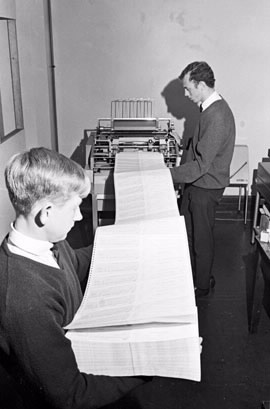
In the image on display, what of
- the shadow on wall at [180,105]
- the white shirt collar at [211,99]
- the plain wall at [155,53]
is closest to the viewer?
the white shirt collar at [211,99]

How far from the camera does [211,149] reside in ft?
7.80

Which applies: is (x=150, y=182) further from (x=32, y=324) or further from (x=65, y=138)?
(x=65, y=138)

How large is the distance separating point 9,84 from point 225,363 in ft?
6.59

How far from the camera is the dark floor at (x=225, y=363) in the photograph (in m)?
1.94

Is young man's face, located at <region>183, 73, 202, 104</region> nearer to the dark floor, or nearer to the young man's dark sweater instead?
the young man's dark sweater

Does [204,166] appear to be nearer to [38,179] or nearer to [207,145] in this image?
[207,145]

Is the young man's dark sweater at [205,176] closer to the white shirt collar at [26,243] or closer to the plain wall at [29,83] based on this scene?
the plain wall at [29,83]

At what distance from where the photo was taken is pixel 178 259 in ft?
3.89

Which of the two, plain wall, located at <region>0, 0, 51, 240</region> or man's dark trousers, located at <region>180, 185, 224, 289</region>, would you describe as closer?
plain wall, located at <region>0, 0, 51, 240</region>

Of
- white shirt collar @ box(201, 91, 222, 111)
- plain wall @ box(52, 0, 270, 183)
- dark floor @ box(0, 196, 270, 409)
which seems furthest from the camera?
plain wall @ box(52, 0, 270, 183)

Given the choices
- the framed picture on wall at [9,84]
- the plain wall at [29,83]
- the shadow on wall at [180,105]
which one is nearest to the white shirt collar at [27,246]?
the plain wall at [29,83]

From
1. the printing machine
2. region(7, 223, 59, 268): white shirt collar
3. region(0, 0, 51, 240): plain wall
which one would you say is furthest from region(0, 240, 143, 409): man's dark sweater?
the printing machine

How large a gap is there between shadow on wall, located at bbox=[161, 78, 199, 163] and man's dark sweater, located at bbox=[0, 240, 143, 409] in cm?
307

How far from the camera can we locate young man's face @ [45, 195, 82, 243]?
3.01 ft
